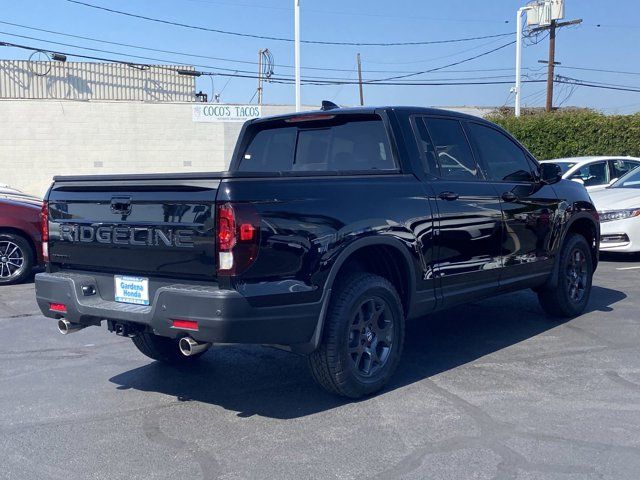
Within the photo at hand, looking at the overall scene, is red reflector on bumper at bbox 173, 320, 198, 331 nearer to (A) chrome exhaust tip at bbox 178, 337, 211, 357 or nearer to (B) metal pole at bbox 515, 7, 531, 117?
(A) chrome exhaust tip at bbox 178, 337, 211, 357

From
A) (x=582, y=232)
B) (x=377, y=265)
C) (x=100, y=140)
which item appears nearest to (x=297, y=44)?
(x=100, y=140)

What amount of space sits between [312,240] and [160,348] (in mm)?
2024

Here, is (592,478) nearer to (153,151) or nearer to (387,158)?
(387,158)

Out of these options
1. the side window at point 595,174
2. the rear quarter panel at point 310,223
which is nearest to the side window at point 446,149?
the rear quarter panel at point 310,223

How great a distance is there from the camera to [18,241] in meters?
10.4

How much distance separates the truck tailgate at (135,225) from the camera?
4.45 meters

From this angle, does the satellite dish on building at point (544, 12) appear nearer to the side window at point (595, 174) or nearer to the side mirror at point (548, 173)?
the side window at point (595, 174)

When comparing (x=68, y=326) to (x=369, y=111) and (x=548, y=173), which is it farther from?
(x=548, y=173)

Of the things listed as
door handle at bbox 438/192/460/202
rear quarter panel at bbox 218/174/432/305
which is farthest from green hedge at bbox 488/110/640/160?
rear quarter panel at bbox 218/174/432/305

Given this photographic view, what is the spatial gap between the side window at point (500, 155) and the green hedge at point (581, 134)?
16.5 meters

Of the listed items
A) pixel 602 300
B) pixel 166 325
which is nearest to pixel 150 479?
pixel 166 325

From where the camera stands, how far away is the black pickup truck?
4.42 metres

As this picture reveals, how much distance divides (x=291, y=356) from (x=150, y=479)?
257 centimetres

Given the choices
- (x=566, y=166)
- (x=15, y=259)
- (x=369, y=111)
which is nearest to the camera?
(x=369, y=111)
